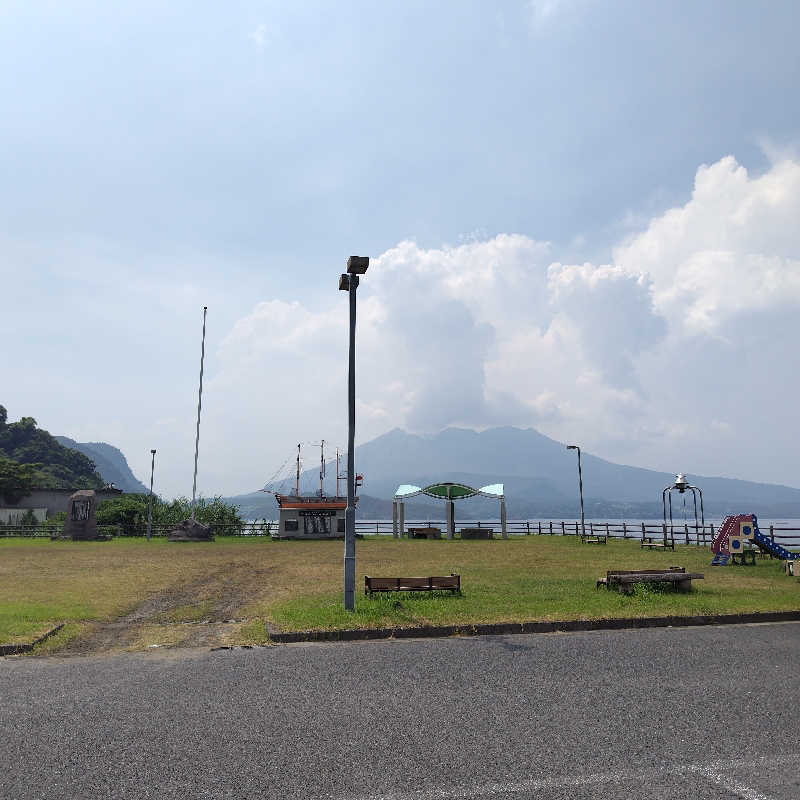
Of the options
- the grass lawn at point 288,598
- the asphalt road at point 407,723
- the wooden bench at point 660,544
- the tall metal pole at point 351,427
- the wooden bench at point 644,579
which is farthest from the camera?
the wooden bench at point 660,544

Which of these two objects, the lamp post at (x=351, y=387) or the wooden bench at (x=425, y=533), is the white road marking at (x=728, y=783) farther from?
the wooden bench at (x=425, y=533)

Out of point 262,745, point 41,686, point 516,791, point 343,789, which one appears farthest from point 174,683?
point 516,791

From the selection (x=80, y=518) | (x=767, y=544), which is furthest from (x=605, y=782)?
(x=80, y=518)

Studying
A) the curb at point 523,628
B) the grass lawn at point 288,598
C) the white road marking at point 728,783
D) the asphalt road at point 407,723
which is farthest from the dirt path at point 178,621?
the white road marking at point 728,783

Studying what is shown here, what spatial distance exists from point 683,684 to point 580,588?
330 inches

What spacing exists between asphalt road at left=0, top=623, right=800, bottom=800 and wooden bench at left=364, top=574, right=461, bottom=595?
452 centimetres

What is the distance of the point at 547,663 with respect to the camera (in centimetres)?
904

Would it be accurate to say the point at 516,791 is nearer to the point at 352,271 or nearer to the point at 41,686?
the point at 41,686

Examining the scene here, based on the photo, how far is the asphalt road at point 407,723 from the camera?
514 cm

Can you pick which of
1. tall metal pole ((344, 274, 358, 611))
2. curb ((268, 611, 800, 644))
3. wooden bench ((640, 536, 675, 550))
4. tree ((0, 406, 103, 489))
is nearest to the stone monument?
tall metal pole ((344, 274, 358, 611))

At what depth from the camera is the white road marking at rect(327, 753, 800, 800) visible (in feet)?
16.1

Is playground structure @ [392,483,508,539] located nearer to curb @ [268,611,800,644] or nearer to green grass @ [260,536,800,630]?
green grass @ [260,536,800,630]

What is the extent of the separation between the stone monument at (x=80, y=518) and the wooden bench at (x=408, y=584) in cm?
3684

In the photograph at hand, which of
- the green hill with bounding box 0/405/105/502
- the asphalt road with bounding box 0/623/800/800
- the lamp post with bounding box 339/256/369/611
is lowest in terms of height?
the asphalt road with bounding box 0/623/800/800
